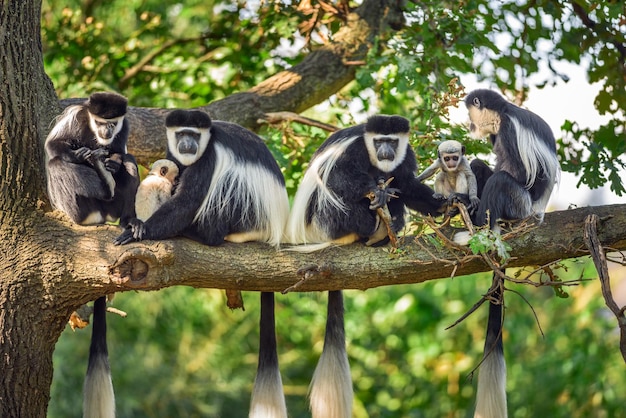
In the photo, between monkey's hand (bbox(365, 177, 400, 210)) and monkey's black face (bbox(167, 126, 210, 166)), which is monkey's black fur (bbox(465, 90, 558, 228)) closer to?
monkey's hand (bbox(365, 177, 400, 210))

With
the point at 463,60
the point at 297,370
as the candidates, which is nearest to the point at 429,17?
the point at 463,60

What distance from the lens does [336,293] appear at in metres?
4.02

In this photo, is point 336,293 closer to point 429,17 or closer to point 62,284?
point 62,284

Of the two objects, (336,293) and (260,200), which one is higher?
(260,200)

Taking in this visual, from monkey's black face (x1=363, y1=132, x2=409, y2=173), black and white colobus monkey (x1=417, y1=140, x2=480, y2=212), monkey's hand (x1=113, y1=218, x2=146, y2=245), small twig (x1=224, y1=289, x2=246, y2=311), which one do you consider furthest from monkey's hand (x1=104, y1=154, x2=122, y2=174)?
black and white colobus monkey (x1=417, y1=140, x2=480, y2=212)

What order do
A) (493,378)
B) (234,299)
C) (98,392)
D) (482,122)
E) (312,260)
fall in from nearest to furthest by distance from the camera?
(312,260) < (98,392) < (493,378) < (482,122) < (234,299)

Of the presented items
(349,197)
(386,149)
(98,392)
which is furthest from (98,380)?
(386,149)

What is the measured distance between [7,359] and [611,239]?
96.1 inches

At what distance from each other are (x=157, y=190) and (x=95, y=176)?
0.29 meters

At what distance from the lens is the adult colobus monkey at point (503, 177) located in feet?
11.9

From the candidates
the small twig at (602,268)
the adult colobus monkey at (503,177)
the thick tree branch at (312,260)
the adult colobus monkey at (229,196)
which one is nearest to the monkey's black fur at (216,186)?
the adult colobus monkey at (229,196)

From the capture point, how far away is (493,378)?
3693 mm

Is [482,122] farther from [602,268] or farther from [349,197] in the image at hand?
[602,268]

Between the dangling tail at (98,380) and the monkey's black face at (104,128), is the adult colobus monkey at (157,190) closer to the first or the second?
the monkey's black face at (104,128)
